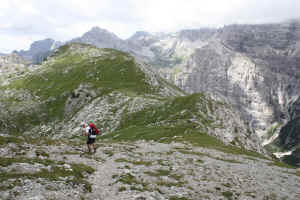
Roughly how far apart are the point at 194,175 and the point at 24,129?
324 feet

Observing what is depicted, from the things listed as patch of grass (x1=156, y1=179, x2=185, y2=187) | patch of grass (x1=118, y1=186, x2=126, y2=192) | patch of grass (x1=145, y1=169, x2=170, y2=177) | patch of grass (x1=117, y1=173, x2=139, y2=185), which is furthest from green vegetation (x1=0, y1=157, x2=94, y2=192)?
patch of grass (x1=156, y1=179, x2=185, y2=187)

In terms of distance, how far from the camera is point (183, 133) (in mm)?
61562

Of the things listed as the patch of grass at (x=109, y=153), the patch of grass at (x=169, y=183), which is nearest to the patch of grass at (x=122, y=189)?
the patch of grass at (x=169, y=183)

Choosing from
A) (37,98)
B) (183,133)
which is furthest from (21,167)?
(37,98)

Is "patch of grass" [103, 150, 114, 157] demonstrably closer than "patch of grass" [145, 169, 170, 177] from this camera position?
No

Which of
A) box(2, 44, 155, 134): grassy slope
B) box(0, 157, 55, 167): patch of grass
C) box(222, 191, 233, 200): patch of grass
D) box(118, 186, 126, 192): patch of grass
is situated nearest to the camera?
box(118, 186, 126, 192): patch of grass

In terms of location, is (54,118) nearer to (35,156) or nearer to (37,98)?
(37,98)

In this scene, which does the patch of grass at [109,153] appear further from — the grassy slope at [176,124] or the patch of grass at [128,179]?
the grassy slope at [176,124]

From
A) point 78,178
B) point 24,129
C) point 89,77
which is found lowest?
point 24,129

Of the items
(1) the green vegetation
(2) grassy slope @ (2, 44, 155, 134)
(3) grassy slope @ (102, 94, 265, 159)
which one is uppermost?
(2) grassy slope @ (2, 44, 155, 134)

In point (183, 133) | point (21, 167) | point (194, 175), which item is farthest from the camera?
point (183, 133)

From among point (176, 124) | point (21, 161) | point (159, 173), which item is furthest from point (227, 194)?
point (176, 124)

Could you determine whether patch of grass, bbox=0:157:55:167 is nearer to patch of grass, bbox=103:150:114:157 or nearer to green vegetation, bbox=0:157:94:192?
green vegetation, bbox=0:157:94:192

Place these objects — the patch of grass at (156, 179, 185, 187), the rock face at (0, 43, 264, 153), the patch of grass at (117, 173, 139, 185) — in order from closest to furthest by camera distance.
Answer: the patch of grass at (117, 173, 139, 185), the patch of grass at (156, 179, 185, 187), the rock face at (0, 43, 264, 153)
